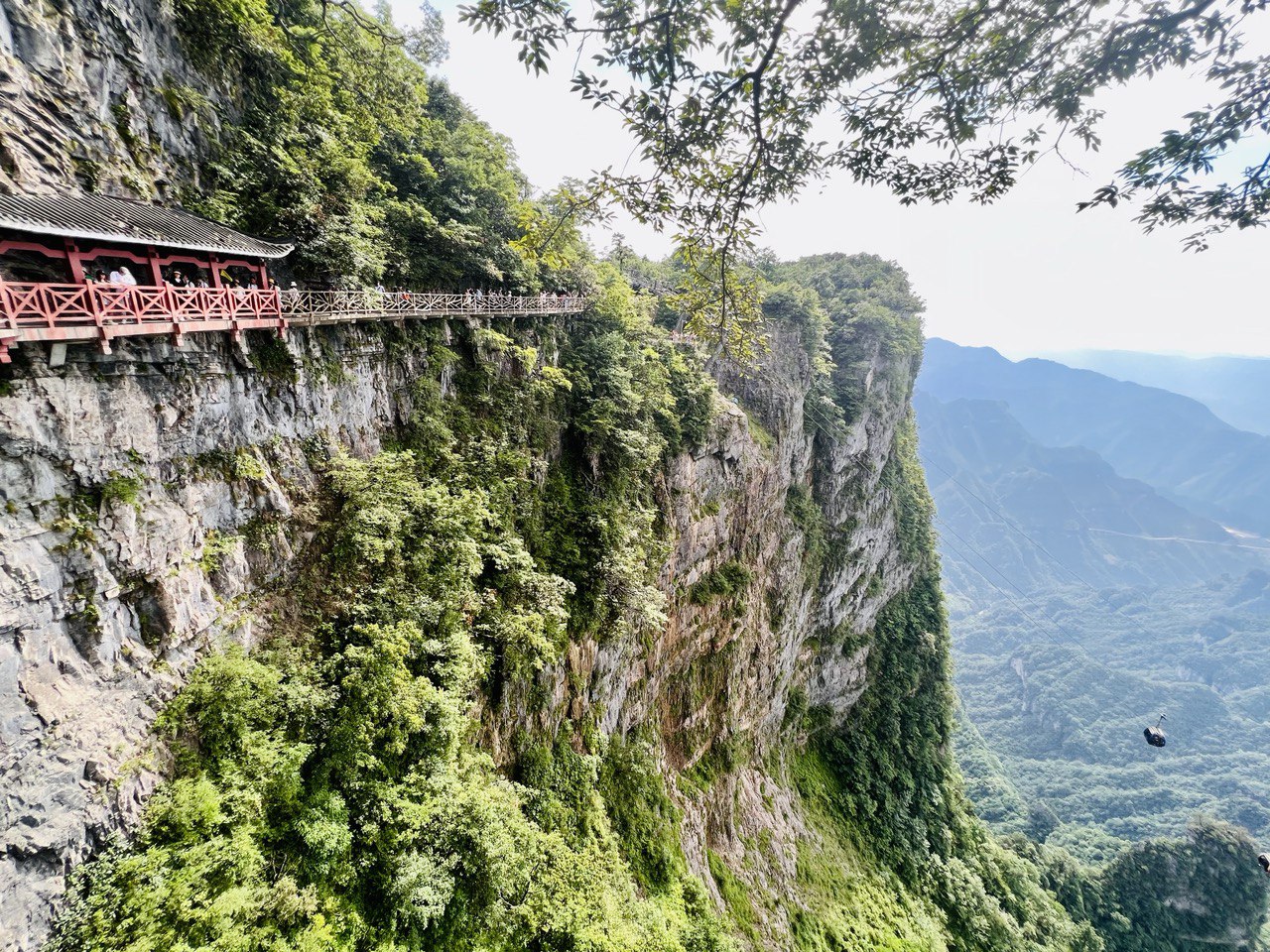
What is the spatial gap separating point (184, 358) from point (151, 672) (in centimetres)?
488

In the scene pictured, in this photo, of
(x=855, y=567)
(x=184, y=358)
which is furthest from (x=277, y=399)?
(x=855, y=567)

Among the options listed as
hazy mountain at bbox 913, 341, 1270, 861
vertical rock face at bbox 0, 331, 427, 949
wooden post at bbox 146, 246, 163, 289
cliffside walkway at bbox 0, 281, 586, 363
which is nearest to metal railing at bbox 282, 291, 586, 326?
cliffside walkway at bbox 0, 281, 586, 363

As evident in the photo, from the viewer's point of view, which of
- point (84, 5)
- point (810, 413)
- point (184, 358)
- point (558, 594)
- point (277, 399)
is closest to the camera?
point (184, 358)

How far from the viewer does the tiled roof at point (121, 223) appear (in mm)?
6307

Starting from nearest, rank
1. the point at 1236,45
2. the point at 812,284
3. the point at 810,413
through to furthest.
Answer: the point at 1236,45
the point at 810,413
the point at 812,284

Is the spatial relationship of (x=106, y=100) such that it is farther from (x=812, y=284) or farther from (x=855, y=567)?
(x=812, y=284)

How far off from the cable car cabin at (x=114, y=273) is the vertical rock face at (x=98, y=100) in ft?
2.36

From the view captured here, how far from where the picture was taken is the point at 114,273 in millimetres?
7438

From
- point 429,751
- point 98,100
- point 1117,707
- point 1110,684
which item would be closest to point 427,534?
point 429,751

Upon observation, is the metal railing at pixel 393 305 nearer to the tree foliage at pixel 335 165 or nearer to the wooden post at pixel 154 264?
the tree foliage at pixel 335 165

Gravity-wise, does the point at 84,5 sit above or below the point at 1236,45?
above

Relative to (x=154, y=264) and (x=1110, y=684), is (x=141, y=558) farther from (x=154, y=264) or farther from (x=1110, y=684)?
(x=1110, y=684)

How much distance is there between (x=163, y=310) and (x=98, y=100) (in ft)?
16.4

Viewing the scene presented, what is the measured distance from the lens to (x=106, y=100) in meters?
8.59
